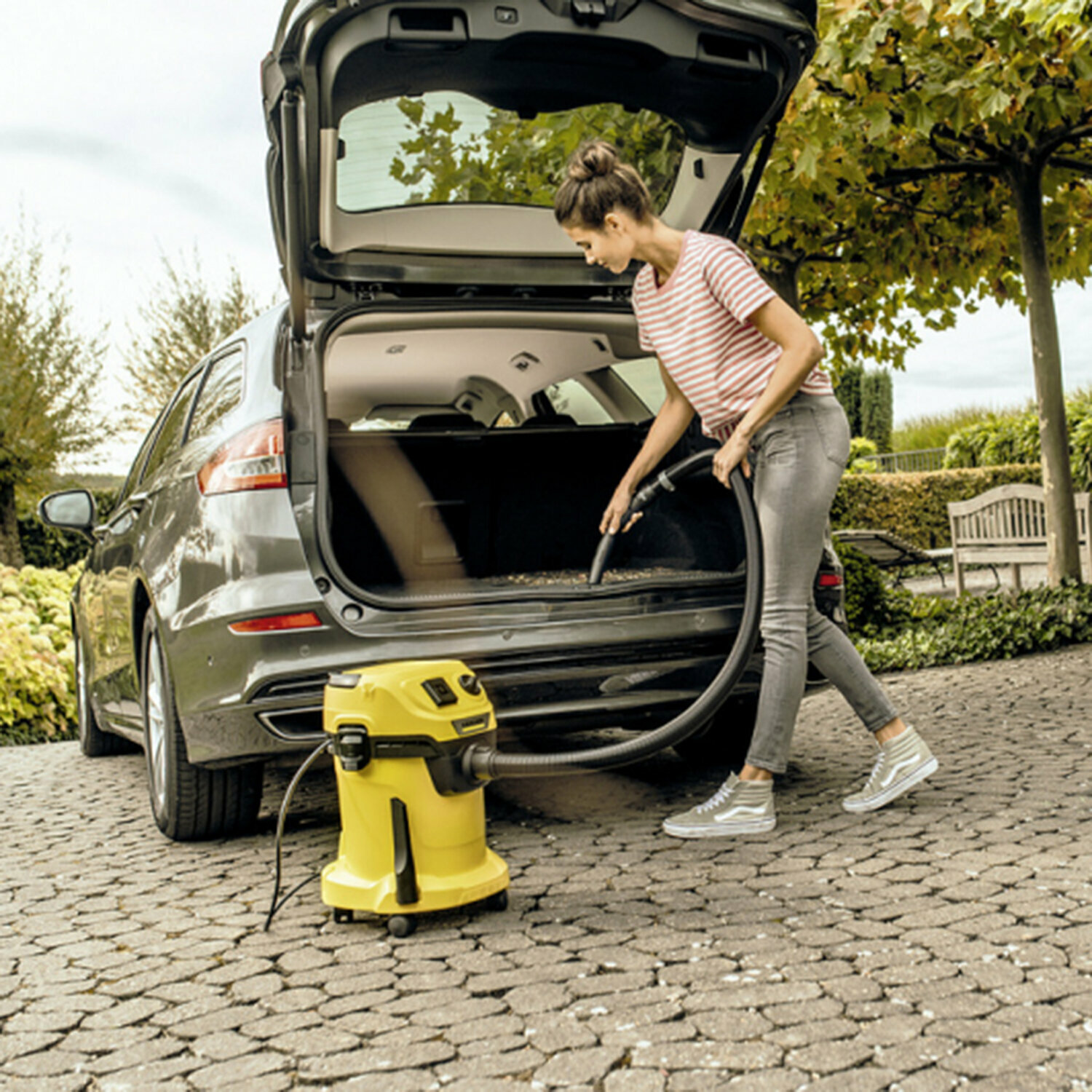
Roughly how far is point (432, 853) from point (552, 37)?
2.12 m

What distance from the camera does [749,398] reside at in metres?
3.47

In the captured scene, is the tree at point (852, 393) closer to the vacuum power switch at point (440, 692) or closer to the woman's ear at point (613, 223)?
the woman's ear at point (613, 223)

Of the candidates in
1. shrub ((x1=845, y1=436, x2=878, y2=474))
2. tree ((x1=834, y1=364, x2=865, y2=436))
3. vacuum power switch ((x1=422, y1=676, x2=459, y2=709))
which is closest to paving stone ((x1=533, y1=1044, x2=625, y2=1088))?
vacuum power switch ((x1=422, y1=676, x2=459, y2=709))

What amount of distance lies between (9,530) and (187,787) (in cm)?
1552

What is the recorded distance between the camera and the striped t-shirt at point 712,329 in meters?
3.30

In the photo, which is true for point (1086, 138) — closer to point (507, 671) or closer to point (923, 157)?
point (923, 157)

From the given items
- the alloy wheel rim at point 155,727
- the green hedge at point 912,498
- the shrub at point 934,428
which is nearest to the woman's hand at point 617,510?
the alloy wheel rim at point 155,727

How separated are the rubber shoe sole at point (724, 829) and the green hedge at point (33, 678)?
503 cm

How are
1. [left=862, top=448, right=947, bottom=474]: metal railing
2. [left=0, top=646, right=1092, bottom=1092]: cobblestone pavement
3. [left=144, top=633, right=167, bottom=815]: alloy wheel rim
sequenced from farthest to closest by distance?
[left=862, top=448, right=947, bottom=474]: metal railing, [left=144, top=633, right=167, bottom=815]: alloy wheel rim, [left=0, top=646, right=1092, bottom=1092]: cobblestone pavement

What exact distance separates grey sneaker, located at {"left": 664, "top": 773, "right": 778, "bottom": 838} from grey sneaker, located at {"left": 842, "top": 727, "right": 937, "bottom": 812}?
318 millimetres

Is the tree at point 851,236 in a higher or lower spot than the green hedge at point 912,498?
higher

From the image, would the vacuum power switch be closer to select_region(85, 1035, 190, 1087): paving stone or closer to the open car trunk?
select_region(85, 1035, 190, 1087): paving stone

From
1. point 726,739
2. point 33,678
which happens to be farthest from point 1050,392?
point 33,678

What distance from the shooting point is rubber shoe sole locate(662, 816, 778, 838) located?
344cm
